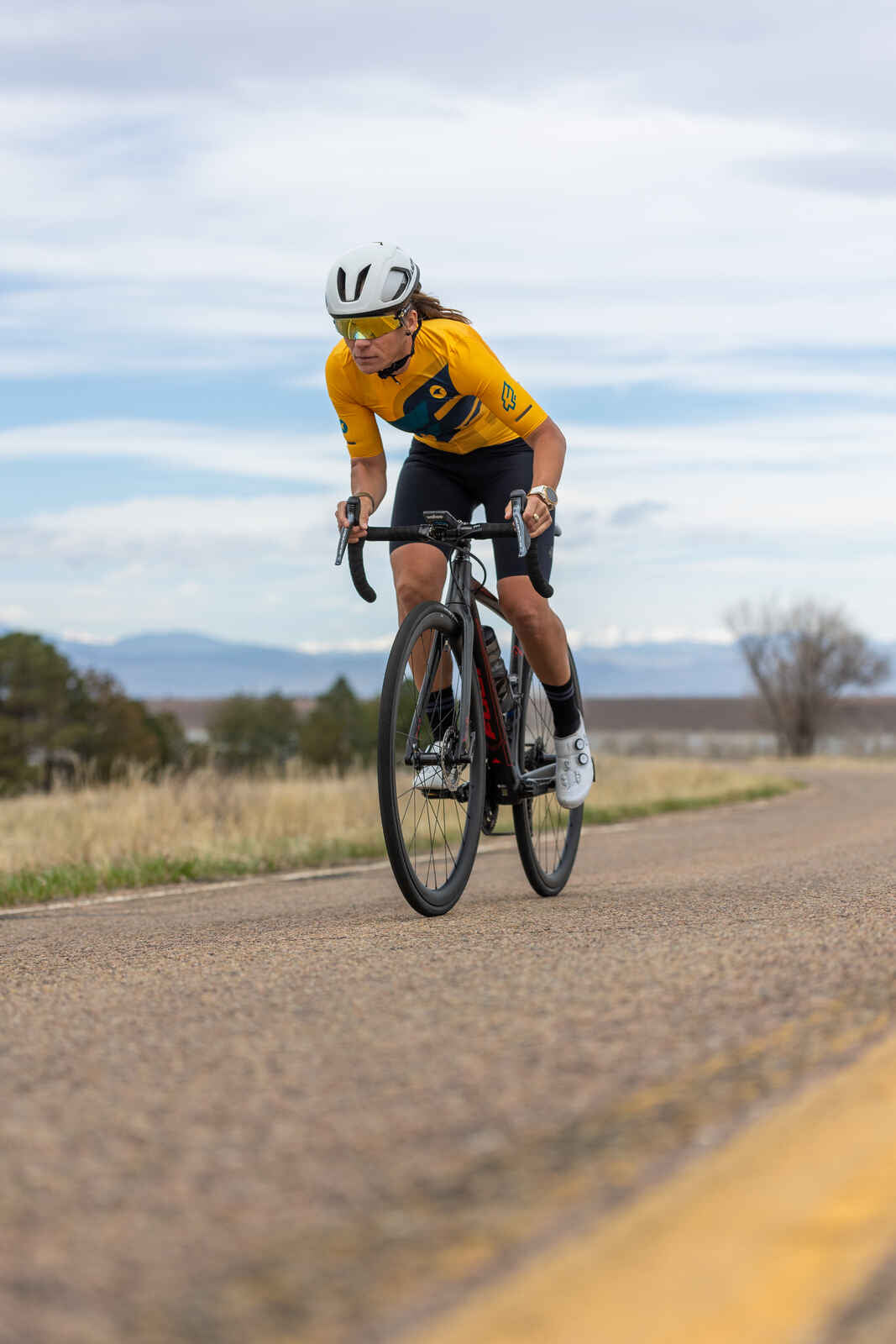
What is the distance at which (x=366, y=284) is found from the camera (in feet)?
16.4

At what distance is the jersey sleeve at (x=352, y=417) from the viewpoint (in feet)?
17.9

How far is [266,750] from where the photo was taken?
78562 mm

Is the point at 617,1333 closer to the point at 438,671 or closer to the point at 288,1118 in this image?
the point at 288,1118

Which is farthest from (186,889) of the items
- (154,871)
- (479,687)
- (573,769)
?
(479,687)

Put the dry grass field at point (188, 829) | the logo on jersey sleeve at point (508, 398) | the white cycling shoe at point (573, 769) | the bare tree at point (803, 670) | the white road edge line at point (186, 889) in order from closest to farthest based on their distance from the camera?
the logo on jersey sleeve at point (508, 398) → the white cycling shoe at point (573, 769) → the white road edge line at point (186, 889) → the dry grass field at point (188, 829) → the bare tree at point (803, 670)

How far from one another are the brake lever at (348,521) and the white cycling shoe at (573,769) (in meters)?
1.38

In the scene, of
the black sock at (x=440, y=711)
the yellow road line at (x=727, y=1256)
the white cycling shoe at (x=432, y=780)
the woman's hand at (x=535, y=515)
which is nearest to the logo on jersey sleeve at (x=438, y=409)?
the woman's hand at (x=535, y=515)

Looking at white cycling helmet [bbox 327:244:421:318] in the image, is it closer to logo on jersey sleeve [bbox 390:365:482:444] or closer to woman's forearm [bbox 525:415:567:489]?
logo on jersey sleeve [bbox 390:365:482:444]

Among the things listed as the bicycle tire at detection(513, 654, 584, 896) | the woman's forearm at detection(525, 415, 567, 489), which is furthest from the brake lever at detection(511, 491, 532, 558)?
the bicycle tire at detection(513, 654, 584, 896)

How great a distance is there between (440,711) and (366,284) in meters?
1.52

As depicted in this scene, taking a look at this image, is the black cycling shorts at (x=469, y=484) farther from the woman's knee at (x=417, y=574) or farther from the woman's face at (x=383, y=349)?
the woman's face at (x=383, y=349)

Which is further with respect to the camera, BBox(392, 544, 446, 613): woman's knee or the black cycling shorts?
the black cycling shorts

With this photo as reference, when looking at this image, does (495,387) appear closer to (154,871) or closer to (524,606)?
(524,606)

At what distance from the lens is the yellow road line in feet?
4.60
